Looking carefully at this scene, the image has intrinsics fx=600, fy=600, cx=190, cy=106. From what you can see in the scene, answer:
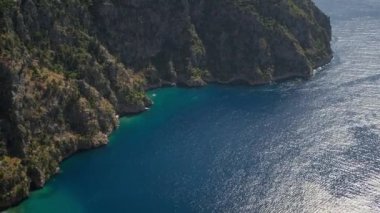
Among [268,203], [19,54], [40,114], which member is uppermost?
[19,54]

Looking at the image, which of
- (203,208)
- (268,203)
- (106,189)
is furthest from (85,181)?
(268,203)

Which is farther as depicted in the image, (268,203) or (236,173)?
(236,173)

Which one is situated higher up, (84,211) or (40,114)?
(40,114)

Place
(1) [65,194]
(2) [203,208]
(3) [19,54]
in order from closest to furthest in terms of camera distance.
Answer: (2) [203,208], (1) [65,194], (3) [19,54]

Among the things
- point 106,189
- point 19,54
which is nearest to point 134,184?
point 106,189

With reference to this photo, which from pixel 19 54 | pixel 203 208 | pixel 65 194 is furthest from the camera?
pixel 19 54

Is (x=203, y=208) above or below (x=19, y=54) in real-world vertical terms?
below

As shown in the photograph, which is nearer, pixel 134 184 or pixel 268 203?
pixel 268 203

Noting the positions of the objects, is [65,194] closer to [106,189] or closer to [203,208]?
[106,189]

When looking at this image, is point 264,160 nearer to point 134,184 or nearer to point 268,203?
point 268,203
